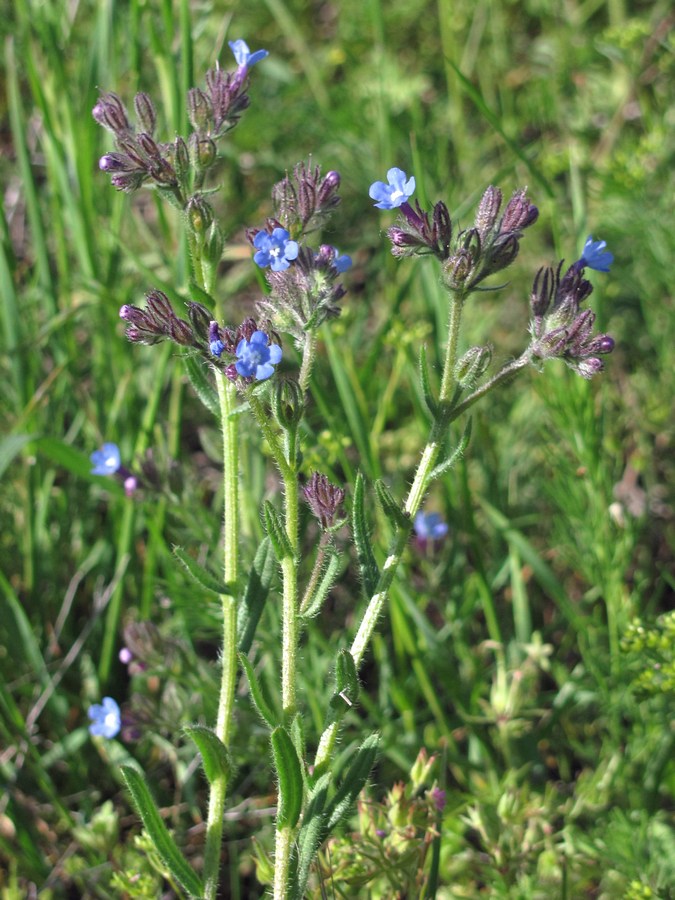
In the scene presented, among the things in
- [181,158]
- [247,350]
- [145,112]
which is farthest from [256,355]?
[145,112]

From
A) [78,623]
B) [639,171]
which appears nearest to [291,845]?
[78,623]

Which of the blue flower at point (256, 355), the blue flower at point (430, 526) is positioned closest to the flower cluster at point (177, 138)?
the blue flower at point (256, 355)

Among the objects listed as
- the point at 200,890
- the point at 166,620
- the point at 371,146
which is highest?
the point at 371,146

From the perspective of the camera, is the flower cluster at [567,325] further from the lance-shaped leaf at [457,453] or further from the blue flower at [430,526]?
the blue flower at [430,526]

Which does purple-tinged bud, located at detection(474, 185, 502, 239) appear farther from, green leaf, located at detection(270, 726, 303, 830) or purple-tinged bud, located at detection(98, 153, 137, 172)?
green leaf, located at detection(270, 726, 303, 830)

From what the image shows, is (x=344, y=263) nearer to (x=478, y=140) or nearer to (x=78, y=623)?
(x=78, y=623)
